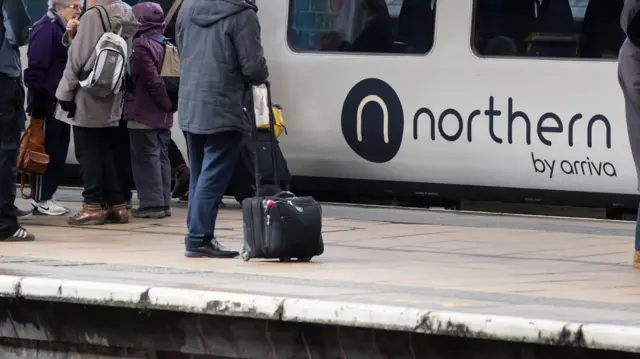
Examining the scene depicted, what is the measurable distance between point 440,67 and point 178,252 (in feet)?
13.4

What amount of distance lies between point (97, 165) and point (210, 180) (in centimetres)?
204

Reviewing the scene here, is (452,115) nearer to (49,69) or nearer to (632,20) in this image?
(49,69)

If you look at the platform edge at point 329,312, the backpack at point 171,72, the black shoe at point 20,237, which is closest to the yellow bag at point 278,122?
the backpack at point 171,72

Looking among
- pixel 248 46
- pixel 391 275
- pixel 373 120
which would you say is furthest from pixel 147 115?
pixel 391 275

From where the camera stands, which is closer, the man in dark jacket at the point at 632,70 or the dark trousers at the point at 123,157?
the man in dark jacket at the point at 632,70

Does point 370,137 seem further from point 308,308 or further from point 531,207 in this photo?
point 308,308

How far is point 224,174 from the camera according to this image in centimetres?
849

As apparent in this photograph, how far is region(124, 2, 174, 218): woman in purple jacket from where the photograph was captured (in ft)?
35.7

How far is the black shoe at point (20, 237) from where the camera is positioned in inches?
359

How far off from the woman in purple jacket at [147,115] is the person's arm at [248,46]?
8.64 feet

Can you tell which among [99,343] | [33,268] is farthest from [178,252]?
[99,343]

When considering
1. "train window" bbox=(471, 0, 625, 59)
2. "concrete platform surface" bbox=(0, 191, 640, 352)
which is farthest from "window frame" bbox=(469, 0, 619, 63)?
"concrete platform surface" bbox=(0, 191, 640, 352)

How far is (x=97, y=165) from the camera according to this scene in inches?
406

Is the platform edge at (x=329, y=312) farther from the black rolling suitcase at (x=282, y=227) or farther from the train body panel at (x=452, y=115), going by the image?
the train body panel at (x=452, y=115)
